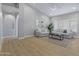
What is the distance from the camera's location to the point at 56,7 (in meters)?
2.06

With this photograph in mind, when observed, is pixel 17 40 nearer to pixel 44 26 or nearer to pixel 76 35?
pixel 44 26

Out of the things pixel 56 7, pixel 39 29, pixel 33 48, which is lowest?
pixel 33 48

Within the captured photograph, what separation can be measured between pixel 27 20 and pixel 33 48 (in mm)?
548

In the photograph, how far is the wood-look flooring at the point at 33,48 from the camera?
2.03 metres

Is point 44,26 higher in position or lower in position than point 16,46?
higher

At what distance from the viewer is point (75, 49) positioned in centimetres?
205

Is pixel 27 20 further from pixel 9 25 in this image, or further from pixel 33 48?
pixel 33 48

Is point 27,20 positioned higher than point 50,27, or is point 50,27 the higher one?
point 27,20

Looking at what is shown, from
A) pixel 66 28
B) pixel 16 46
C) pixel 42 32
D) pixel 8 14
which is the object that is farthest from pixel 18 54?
pixel 66 28

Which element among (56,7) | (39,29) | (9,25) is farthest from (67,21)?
(9,25)

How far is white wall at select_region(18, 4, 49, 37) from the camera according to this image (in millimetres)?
2077

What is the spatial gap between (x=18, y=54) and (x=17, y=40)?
261mm

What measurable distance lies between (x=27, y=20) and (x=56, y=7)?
0.60 m

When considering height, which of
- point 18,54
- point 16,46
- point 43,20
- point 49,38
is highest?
point 43,20
